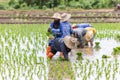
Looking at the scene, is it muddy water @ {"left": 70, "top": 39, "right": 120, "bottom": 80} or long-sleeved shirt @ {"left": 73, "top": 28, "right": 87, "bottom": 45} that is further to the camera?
long-sleeved shirt @ {"left": 73, "top": 28, "right": 87, "bottom": 45}

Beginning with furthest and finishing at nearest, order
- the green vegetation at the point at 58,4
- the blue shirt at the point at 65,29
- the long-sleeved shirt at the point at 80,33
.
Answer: the green vegetation at the point at 58,4 < the long-sleeved shirt at the point at 80,33 < the blue shirt at the point at 65,29

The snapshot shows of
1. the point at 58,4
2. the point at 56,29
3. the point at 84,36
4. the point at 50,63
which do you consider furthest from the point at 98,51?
the point at 58,4

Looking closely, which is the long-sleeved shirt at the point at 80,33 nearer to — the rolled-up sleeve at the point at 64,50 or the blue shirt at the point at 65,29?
the blue shirt at the point at 65,29

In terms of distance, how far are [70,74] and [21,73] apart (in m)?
0.84

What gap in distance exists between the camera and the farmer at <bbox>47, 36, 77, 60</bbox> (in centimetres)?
908

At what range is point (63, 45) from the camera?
30.3 feet

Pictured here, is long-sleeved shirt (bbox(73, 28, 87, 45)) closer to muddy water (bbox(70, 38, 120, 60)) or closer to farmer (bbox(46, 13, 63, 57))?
muddy water (bbox(70, 38, 120, 60))

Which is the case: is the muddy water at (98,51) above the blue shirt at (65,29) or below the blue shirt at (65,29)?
below

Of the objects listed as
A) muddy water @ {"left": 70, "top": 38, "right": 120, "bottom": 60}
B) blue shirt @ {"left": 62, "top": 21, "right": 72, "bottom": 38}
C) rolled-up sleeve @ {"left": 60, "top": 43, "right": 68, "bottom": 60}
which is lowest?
muddy water @ {"left": 70, "top": 38, "right": 120, "bottom": 60}

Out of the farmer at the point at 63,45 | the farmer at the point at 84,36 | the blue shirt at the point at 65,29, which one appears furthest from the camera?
the farmer at the point at 84,36

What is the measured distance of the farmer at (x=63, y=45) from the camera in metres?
9.08

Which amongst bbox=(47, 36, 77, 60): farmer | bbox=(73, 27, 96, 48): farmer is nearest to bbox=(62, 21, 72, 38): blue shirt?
bbox=(47, 36, 77, 60): farmer

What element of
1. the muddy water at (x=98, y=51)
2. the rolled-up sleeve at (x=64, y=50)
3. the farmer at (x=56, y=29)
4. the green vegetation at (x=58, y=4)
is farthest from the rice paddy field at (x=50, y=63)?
the green vegetation at (x=58, y=4)

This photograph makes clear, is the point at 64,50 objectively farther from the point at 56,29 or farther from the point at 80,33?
the point at 80,33
